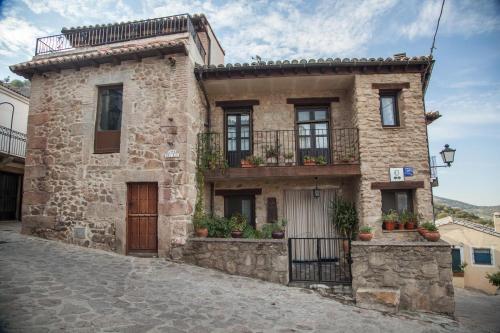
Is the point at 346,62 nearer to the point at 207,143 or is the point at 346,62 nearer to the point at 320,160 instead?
the point at 320,160

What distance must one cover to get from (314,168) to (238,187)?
2745mm

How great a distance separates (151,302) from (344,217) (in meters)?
6.38

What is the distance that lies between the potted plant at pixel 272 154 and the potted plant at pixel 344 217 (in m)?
2.51

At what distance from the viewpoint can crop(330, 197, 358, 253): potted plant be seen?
9.08 metres

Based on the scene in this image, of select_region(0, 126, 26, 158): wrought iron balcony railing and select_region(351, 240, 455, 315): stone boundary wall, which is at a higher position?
select_region(0, 126, 26, 158): wrought iron balcony railing

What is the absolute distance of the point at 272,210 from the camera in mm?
9656

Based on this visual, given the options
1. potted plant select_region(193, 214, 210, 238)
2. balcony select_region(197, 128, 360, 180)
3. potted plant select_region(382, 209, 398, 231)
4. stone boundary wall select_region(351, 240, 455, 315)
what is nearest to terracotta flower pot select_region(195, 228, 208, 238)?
potted plant select_region(193, 214, 210, 238)

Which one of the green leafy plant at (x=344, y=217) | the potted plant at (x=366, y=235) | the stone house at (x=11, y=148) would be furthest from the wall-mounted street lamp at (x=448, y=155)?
the stone house at (x=11, y=148)

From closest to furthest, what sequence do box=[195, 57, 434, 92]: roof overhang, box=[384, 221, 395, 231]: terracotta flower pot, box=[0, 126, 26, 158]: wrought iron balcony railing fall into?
box=[384, 221, 395, 231]: terracotta flower pot → box=[195, 57, 434, 92]: roof overhang → box=[0, 126, 26, 158]: wrought iron balcony railing

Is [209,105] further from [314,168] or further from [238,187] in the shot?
[314,168]

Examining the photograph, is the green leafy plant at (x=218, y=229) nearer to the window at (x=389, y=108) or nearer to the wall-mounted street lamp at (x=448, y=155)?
the window at (x=389, y=108)

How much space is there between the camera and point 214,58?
12.2 meters

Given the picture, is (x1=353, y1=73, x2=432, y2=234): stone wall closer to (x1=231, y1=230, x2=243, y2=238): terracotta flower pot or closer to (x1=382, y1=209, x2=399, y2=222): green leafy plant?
(x1=382, y1=209, x2=399, y2=222): green leafy plant

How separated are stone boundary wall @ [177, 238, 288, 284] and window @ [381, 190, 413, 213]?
3.92 m
